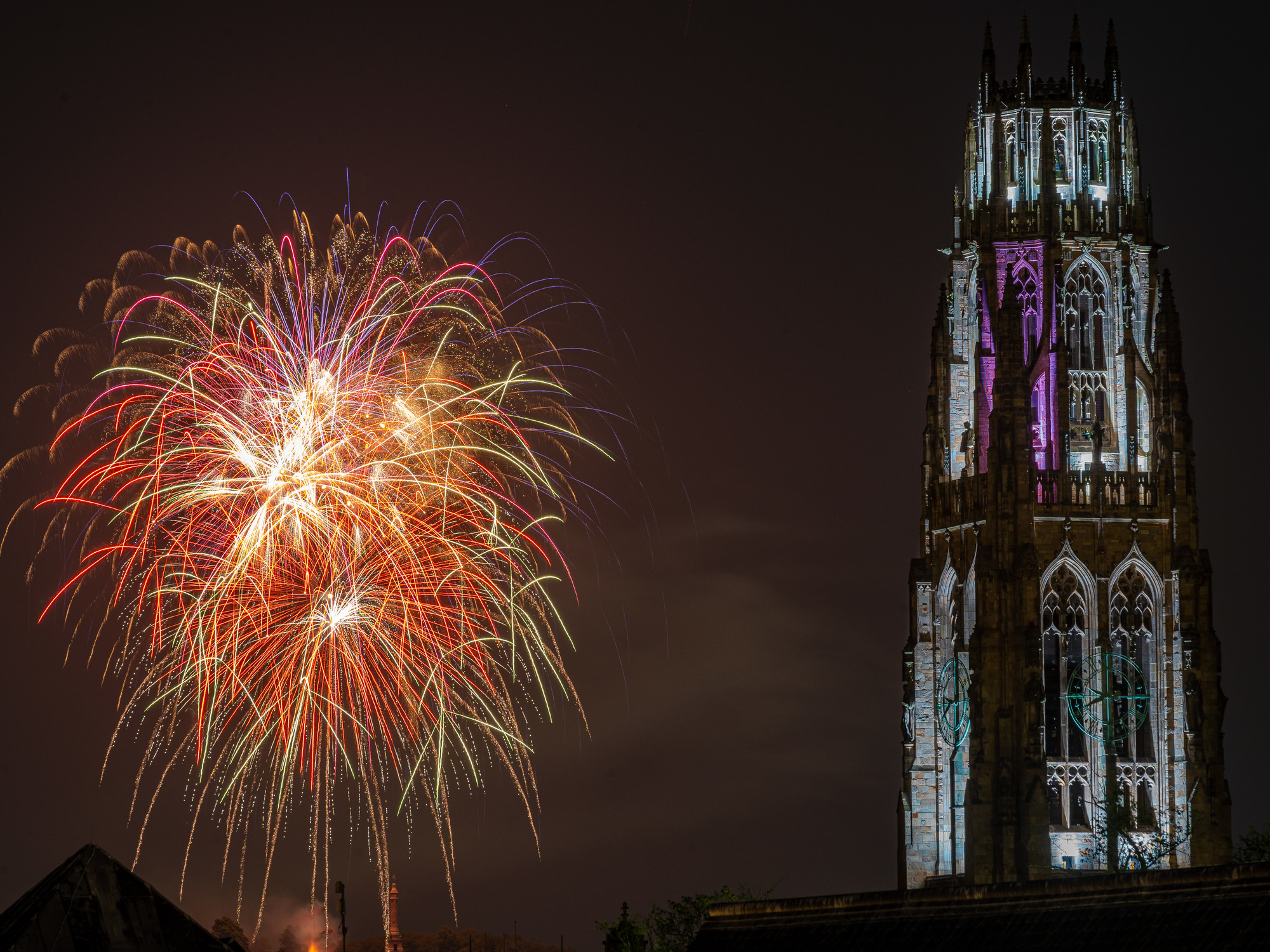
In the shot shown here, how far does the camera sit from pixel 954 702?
94.5 m

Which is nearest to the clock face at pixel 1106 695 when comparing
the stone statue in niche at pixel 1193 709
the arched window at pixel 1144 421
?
the stone statue in niche at pixel 1193 709

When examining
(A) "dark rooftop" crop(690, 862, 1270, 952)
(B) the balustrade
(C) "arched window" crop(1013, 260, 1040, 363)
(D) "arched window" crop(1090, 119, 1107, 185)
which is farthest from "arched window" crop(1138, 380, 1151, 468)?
(A) "dark rooftop" crop(690, 862, 1270, 952)

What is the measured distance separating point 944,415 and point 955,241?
25.7ft

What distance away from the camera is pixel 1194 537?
92.2 metres

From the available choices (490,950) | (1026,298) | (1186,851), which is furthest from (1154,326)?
(490,950)

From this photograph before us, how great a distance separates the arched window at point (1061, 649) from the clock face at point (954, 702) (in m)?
3.64

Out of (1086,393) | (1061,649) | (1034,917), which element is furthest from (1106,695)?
(1034,917)

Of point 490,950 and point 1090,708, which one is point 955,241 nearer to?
point 1090,708

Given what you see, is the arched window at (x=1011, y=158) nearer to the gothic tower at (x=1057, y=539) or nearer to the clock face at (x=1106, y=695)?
the gothic tower at (x=1057, y=539)

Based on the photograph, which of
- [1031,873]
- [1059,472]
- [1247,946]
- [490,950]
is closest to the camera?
[1247,946]

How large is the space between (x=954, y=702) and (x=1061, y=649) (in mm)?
5584

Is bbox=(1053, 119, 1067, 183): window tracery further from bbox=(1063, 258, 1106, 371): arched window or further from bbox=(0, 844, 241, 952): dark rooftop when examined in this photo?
bbox=(0, 844, 241, 952): dark rooftop

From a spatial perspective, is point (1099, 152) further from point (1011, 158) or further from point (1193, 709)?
point (1193, 709)

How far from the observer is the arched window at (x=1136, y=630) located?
91.4 meters
